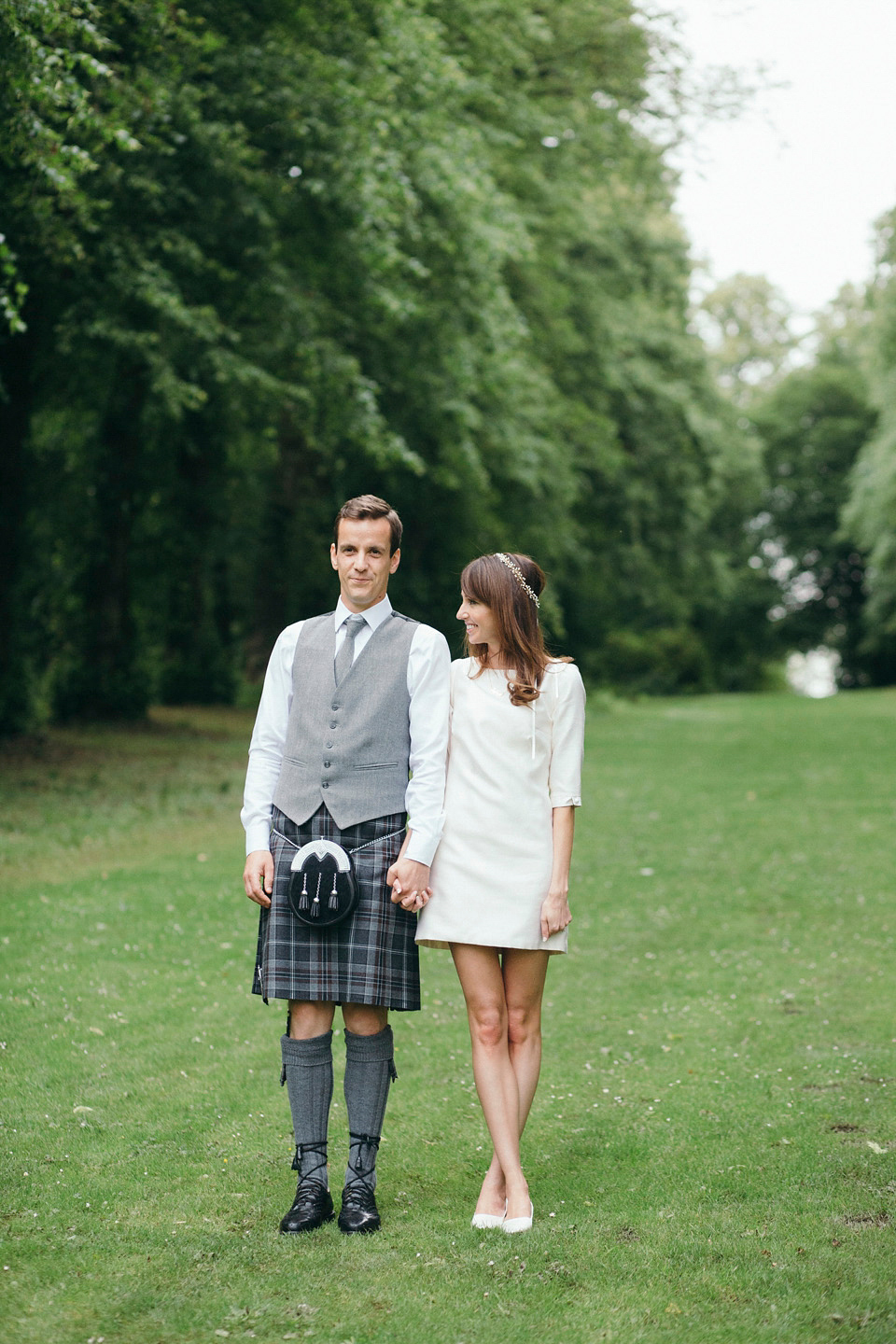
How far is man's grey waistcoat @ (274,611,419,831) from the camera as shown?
13.3 ft

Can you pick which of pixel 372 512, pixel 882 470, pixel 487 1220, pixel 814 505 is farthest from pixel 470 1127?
pixel 814 505

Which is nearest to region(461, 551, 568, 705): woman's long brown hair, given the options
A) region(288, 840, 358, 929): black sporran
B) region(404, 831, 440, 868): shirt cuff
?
region(404, 831, 440, 868): shirt cuff

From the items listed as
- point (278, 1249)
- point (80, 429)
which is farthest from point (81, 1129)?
point (80, 429)

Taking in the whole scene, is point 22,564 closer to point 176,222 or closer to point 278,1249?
point 176,222

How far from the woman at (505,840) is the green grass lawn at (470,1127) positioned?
454mm

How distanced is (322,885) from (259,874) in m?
0.25

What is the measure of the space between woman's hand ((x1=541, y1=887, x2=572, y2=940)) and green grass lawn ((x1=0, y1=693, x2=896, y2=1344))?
96cm

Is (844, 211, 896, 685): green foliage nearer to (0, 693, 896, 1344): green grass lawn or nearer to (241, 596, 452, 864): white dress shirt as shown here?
(0, 693, 896, 1344): green grass lawn

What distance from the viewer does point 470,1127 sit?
17.1 ft

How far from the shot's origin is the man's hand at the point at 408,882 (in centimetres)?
397

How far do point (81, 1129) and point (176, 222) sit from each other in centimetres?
1136

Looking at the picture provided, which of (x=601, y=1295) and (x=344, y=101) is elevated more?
(x=344, y=101)

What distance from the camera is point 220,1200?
4379 millimetres

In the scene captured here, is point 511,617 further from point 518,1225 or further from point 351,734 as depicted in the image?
point 518,1225
